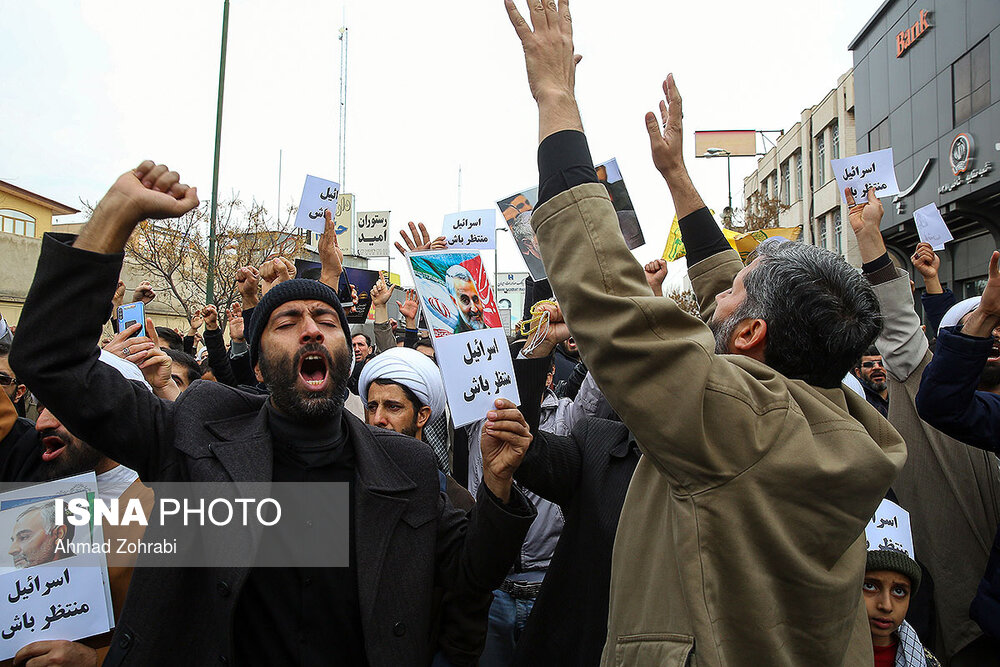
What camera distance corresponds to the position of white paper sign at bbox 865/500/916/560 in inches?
111

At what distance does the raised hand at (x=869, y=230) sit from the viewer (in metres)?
3.49

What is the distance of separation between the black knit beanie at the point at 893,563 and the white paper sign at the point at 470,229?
379 centimetres

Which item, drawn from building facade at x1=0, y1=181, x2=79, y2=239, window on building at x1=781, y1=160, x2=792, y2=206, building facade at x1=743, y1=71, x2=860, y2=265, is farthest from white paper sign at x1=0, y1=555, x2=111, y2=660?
window on building at x1=781, y1=160, x2=792, y2=206

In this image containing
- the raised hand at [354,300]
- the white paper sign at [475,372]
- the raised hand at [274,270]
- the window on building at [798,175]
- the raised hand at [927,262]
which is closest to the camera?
the white paper sign at [475,372]

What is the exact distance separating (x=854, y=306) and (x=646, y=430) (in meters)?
0.65

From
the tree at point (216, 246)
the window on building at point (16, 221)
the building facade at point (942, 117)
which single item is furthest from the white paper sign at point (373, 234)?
the window on building at point (16, 221)

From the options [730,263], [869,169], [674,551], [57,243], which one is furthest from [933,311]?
[57,243]

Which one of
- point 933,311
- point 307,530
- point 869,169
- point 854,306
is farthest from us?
point 869,169

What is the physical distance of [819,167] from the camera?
30.8 m

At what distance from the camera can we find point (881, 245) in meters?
3.48

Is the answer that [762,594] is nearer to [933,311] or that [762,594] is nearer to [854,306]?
[854,306]

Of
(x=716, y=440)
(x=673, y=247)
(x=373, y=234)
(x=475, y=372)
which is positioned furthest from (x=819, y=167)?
(x=716, y=440)

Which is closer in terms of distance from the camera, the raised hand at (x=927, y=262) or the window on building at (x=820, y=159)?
the raised hand at (x=927, y=262)

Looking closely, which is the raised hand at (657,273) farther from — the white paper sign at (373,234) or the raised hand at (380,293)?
the white paper sign at (373,234)
